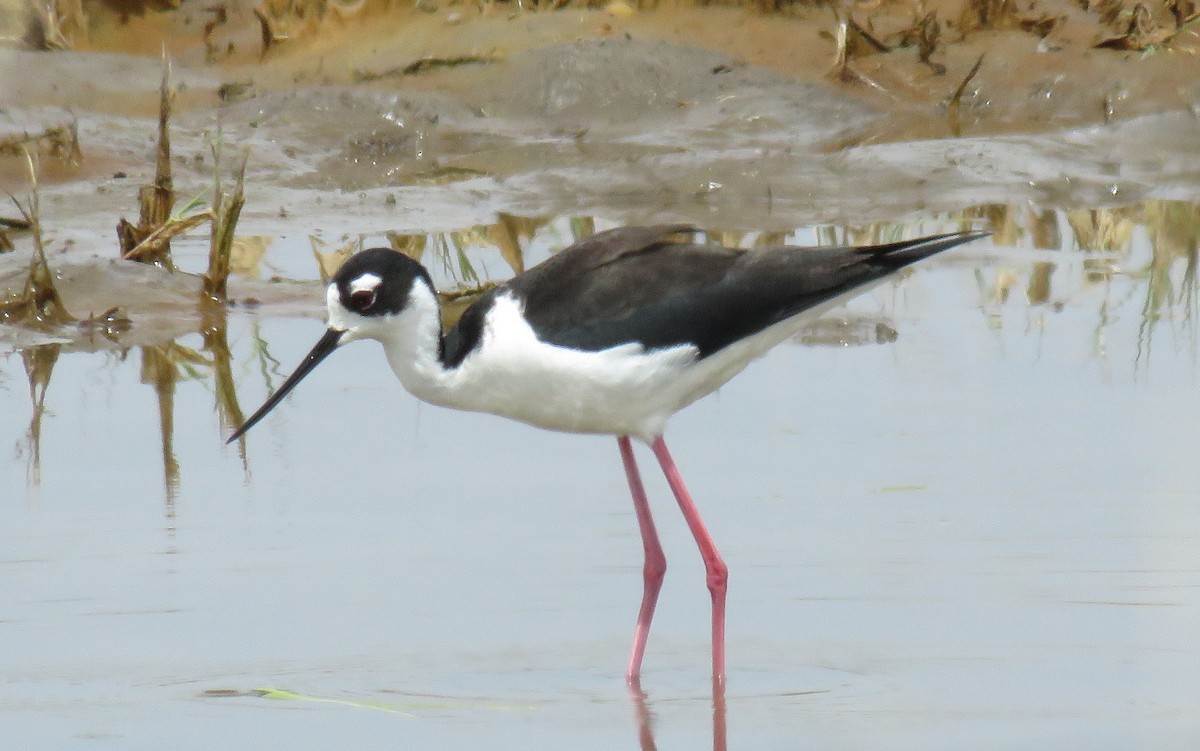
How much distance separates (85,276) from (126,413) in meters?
1.38

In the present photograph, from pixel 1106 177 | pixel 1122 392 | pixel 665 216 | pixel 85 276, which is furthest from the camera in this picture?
pixel 1106 177

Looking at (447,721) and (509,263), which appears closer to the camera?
(447,721)

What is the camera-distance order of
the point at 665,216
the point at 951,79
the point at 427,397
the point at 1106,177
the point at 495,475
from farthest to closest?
the point at 951,79 → the point at 1106,177 → the point at 665,216 → the point at 495,475 → the point at 427,397

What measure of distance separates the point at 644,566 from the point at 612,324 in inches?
24.5

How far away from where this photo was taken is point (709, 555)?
14.5ft

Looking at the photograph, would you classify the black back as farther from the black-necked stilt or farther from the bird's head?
the bird's head

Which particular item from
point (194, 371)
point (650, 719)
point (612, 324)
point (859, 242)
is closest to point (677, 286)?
point (612, 324)

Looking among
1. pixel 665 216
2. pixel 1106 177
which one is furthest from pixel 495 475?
pixel 1106 177

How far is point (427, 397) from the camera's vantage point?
14.2 ft

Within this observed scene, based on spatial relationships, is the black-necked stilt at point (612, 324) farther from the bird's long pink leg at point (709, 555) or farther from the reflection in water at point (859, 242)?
the reflection in water at point (859, 242)

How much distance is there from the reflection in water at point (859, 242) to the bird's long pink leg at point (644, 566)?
119 cm

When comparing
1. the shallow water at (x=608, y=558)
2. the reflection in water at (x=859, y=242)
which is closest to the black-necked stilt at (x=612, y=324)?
the shallow water at (x=608, y=558)

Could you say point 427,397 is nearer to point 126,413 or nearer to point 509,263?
point 126,413

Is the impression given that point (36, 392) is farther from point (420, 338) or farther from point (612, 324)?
point (612, 324)
